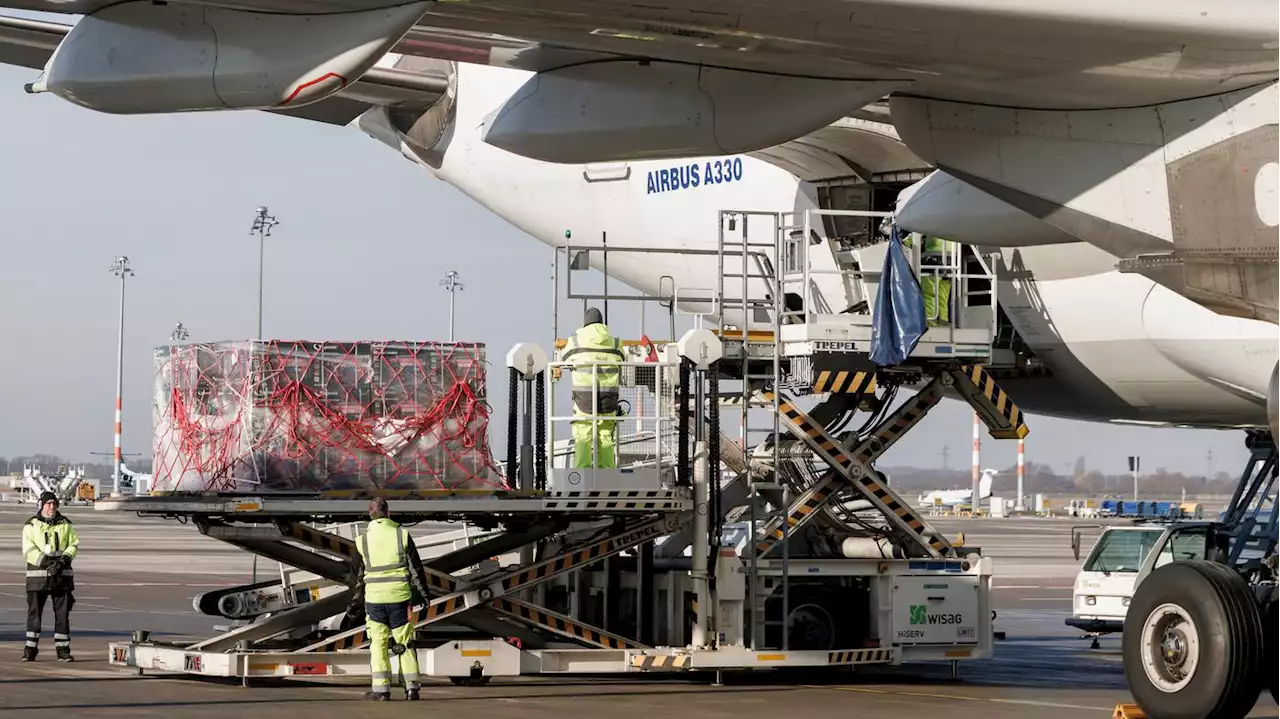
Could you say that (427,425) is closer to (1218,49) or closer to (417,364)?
(417,364)

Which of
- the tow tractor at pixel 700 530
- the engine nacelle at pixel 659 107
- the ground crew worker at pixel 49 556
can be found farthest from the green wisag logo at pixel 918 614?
the ground crew worker at pixel 49 556

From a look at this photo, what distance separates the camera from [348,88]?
18.5 m

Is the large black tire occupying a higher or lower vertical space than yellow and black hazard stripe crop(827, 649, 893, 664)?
higher

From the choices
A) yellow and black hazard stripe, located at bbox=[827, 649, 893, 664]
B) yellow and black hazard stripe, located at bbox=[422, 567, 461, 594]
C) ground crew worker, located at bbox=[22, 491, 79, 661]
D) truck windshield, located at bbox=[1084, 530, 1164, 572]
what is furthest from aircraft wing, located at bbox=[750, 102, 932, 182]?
ground crew worker, located at bbox=[22, 491, 79, 661]

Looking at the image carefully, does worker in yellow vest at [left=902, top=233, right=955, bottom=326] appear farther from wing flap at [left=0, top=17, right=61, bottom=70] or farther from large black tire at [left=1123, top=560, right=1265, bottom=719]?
wing flap at [left=0, top=17, right=61, bottom=70]

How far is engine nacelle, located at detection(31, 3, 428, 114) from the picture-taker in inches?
332

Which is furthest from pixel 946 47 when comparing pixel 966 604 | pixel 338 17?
pixel 966 604

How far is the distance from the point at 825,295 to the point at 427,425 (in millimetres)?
4895

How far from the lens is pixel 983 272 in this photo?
17.2 metres

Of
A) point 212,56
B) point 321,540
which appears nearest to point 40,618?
point 321,540

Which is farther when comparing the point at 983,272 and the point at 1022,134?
the point at 983,272

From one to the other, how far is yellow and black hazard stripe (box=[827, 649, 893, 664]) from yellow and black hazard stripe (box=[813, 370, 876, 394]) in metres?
2.56

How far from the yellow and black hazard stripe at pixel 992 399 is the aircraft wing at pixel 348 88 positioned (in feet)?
21.0

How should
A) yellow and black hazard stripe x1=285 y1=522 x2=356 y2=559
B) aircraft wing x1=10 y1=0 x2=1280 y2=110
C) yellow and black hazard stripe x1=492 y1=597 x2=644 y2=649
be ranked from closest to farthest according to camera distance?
aircraft wing x1=10 y1=0 x2=1280 y2=110, yellow and black hazard stripe x1=285 y1=522 x2=356 y2=559, yellow and black hazard stripe x1=492 y1=597 x2=644 y2=649
